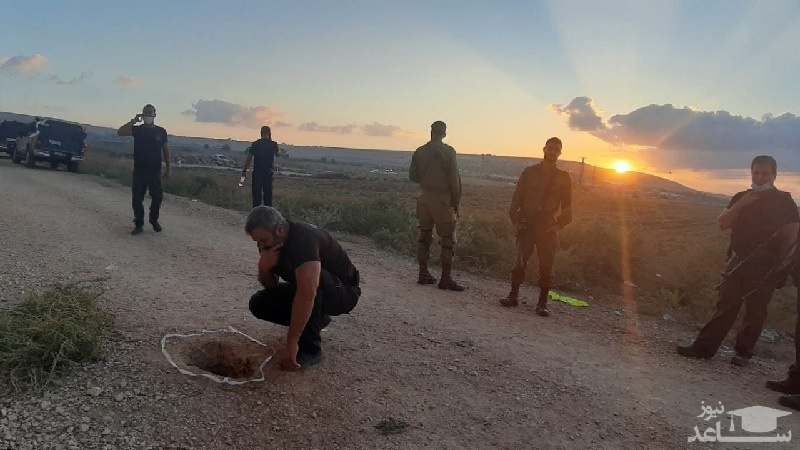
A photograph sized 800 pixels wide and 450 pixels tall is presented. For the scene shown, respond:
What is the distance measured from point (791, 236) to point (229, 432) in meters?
4.99

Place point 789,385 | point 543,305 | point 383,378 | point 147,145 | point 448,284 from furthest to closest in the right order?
1. point 147,145
2. point 448,284
3. point 543,305
4. point 789,385
5. point 383,378

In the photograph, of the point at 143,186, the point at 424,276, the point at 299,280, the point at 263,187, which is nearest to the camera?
the point at 299,280

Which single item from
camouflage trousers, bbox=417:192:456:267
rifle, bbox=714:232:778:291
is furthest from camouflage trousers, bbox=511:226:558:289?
rifle, bbox=714:232:778:291

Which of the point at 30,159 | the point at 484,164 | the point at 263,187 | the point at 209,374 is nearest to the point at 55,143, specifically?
the point at 30,159

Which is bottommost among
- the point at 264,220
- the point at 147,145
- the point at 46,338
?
the point at 46,338

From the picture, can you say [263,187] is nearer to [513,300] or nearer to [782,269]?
[513,300]

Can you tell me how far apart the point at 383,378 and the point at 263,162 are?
711cm

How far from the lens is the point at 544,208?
6.86 meters

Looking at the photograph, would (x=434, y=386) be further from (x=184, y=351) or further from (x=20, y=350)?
(x=20, y=350)

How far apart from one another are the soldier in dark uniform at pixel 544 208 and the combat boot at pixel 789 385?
2.39m

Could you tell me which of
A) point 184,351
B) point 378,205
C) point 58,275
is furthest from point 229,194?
point 184,351

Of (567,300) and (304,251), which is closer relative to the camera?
(304,251)

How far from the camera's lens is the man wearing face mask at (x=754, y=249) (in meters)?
5.51

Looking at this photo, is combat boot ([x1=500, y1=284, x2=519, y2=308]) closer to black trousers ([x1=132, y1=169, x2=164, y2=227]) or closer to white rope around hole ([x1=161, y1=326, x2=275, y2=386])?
white rope around hole ([x1=161, y1=326, x2=275, y2=386])
